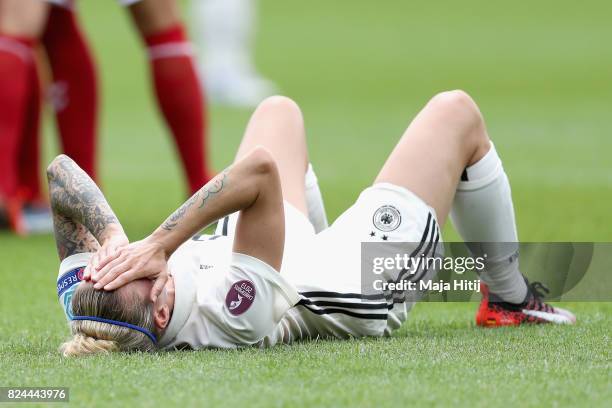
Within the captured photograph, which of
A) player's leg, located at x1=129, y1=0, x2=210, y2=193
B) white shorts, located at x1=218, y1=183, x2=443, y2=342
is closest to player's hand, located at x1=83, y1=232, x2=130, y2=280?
white shorts, located at x1=218, y1=183, x2=443, y2=342

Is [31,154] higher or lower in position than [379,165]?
higher

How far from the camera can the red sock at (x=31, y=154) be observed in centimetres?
573

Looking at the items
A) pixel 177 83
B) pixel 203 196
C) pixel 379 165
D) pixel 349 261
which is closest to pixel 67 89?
pixel 177 83

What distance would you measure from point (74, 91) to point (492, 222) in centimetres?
268

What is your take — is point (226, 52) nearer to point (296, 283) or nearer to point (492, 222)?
point (492, 222)

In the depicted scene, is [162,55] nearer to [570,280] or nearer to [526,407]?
[570,280]

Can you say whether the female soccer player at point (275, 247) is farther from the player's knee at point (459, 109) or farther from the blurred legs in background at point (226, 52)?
the blurred legs in background at point (226, 52)

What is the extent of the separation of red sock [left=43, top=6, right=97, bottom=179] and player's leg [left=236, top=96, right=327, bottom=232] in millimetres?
2030

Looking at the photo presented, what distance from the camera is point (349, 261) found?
315 centimetres

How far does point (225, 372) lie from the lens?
265 centimetres

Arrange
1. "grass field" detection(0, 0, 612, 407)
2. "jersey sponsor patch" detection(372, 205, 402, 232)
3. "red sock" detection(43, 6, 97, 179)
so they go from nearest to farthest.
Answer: "grass field" detection(0, 0, 612, 407) < "jersey sponsor patch" detection(372, 205, 402, 232) < "red sock" detection(43, 6, 97, 179)

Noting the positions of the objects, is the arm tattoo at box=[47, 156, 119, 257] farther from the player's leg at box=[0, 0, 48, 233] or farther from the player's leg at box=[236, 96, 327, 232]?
the player's leg at box=[0, 0, 48, 233]

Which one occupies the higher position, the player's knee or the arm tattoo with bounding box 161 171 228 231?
the player's knee

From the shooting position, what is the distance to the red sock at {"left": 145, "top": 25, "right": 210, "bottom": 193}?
210 inches
